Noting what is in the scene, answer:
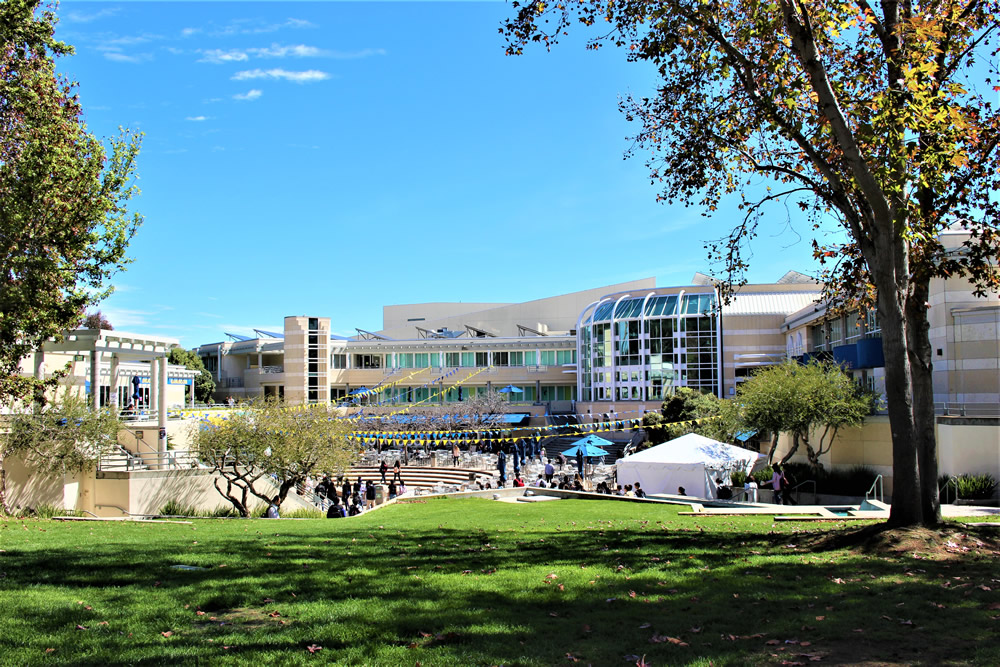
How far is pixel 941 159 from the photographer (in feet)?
29.7

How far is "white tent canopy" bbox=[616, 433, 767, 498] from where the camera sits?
23094 millimetres

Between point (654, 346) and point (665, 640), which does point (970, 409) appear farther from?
point (654, 346)

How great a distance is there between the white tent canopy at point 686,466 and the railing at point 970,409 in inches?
237

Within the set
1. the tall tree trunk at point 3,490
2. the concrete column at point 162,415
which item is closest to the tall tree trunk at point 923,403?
the tall tree trunk at point 3,490

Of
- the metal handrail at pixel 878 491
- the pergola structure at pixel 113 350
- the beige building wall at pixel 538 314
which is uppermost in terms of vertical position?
the beige building wall at pixel 538 314

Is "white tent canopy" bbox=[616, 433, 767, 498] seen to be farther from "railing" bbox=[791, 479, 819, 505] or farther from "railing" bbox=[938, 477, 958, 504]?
"railing" bbox=[938, 477, 958, 504]

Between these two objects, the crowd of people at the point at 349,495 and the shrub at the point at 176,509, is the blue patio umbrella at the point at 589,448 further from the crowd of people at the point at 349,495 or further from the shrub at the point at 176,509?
the shrub at the point at 176,509

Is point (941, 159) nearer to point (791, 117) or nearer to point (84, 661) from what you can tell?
point (791, 117)

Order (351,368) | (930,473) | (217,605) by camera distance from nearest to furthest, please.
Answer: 1. (217,605)
2. (930,473)
3. (351,368)

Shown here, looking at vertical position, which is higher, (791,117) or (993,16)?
(993,16)

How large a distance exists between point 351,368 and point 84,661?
65.8 metres

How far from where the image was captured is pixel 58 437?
73.6 feet

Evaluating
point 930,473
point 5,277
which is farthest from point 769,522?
point 5,277

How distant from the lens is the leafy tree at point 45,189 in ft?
41.5
